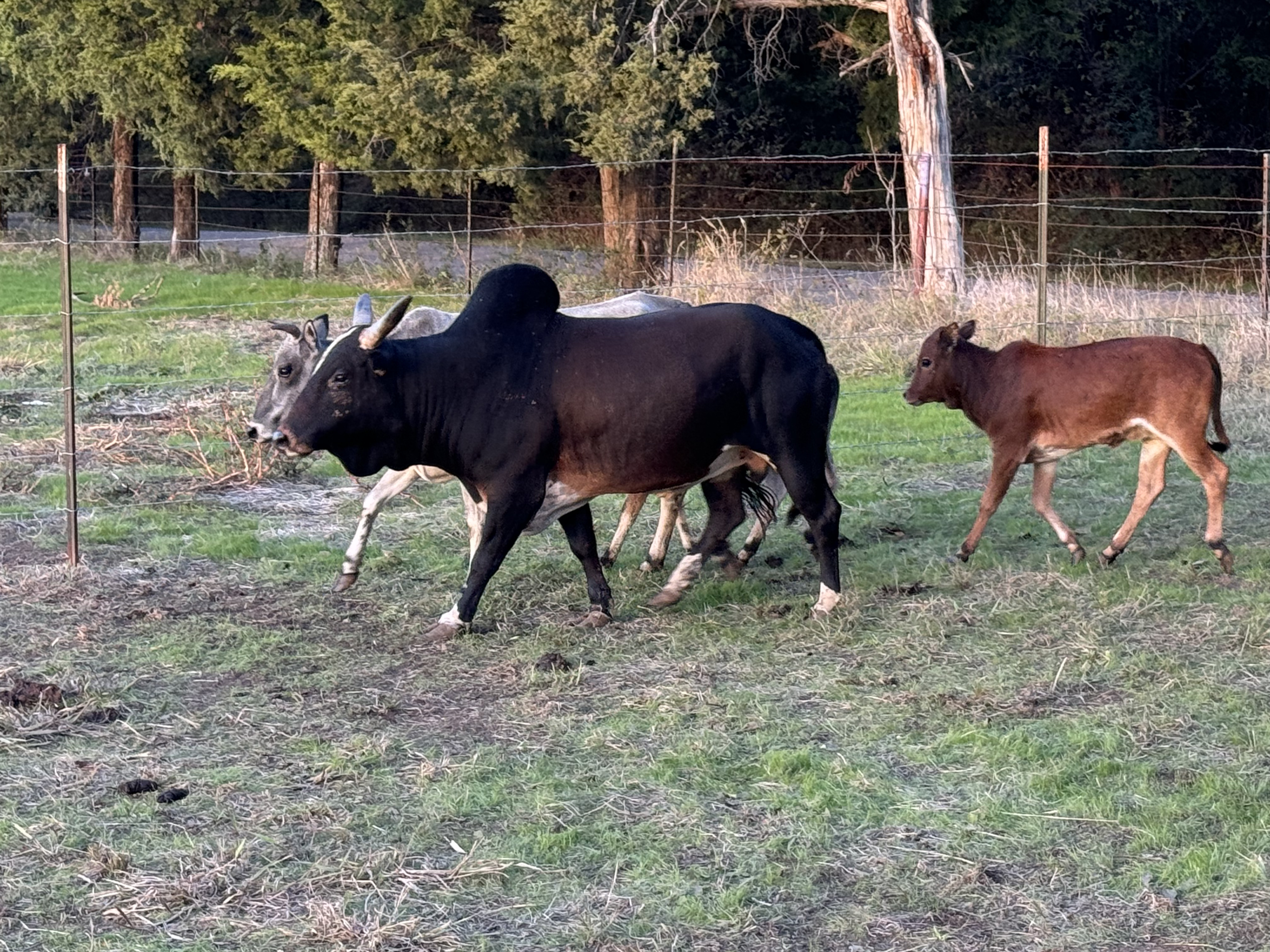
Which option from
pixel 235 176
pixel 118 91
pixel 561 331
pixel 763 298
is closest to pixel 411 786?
pixel 561 331

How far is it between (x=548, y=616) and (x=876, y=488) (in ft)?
10.7

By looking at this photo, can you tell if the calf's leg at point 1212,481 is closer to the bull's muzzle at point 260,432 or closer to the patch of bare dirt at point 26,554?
the bull's muzzle at point 260,432

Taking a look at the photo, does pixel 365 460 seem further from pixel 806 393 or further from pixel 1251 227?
pixel 1251 227

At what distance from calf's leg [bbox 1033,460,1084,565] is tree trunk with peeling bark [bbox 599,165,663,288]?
375 inches

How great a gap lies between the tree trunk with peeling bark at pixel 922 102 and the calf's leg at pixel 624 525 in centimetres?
957

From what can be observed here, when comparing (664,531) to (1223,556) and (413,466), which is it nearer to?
(413,466)

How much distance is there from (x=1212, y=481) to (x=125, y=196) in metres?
22.6

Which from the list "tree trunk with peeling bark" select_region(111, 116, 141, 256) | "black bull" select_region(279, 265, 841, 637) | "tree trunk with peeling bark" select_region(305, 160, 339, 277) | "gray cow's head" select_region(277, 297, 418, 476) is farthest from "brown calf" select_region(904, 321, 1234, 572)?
"tree trunk with peeling bark" select_region(111, 116, 141, 256)

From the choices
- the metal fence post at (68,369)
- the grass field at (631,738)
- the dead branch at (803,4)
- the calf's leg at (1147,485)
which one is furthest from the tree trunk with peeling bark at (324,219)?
the calf's leg at (1147,485)

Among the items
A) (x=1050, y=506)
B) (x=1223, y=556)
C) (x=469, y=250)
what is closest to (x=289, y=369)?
(x=1050, y=506)

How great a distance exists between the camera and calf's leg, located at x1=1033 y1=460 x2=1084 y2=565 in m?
8.13

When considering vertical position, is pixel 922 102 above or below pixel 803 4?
below

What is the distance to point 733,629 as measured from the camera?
7039 millimetres

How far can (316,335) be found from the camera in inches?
348
